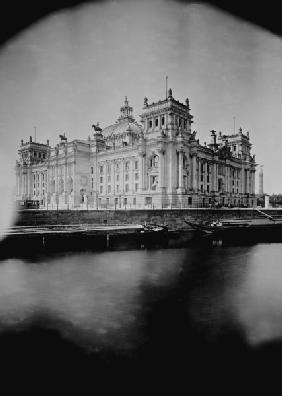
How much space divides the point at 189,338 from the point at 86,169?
164ft

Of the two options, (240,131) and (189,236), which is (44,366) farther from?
(240,131)

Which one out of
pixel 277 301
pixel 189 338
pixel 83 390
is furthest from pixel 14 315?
pixel 277 301

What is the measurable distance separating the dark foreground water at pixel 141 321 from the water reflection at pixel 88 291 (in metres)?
0.05

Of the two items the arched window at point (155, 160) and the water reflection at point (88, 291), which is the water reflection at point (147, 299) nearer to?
the water reflection at point (88, 291)

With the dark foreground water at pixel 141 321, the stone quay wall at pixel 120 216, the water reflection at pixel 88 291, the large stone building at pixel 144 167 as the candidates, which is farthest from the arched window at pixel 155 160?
the dark foreground water at pixel 141 321

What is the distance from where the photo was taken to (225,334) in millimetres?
9977

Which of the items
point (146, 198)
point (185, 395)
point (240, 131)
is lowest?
point (185, 395)

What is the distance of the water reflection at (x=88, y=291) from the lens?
404 inches

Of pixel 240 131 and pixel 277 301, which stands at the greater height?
pixel 240 131

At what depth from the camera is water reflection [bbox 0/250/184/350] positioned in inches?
404

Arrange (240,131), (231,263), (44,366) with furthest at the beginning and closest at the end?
(240,131)
(231,263)
(44,366)

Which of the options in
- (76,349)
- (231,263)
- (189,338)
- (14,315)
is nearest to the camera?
(76,349)

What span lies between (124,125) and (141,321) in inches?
2221

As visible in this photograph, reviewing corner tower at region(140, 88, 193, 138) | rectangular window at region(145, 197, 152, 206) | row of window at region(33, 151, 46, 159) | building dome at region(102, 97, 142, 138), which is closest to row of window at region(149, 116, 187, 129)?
corner tower at region(140, 88, 193, 138)
